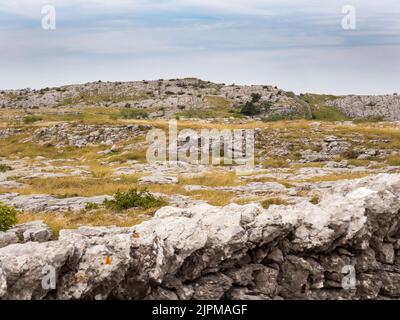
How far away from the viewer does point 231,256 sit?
49.1 feet

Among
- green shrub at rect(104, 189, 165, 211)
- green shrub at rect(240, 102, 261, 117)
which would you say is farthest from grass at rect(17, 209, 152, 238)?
green shrub at rect(240, 102, 261, 117)

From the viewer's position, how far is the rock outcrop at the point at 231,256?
12422 mm

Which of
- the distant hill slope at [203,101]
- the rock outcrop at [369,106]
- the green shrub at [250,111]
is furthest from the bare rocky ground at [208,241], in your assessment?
the rock outcrop at [369,106]

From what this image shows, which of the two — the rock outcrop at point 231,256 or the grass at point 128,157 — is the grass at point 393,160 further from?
the rock outcrop at point 231,256

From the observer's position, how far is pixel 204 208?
1775 cm

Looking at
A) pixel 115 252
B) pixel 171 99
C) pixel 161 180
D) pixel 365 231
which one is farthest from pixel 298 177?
pixel 171 99

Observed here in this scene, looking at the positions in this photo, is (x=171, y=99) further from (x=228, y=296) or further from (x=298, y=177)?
(x=228, y=296)

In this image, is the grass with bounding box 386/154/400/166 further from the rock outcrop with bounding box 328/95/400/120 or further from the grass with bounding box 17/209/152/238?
the rock outcrop with bounding box 328/95/400/120

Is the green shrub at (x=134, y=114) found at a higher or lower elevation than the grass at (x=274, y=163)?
higher

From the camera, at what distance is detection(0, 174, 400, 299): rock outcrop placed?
12422mm

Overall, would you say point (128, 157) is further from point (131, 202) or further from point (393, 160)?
point (131, 202)

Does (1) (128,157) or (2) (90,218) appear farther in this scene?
(1) (128,157)

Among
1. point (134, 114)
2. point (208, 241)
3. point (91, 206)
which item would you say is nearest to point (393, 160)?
point (91, 206)
